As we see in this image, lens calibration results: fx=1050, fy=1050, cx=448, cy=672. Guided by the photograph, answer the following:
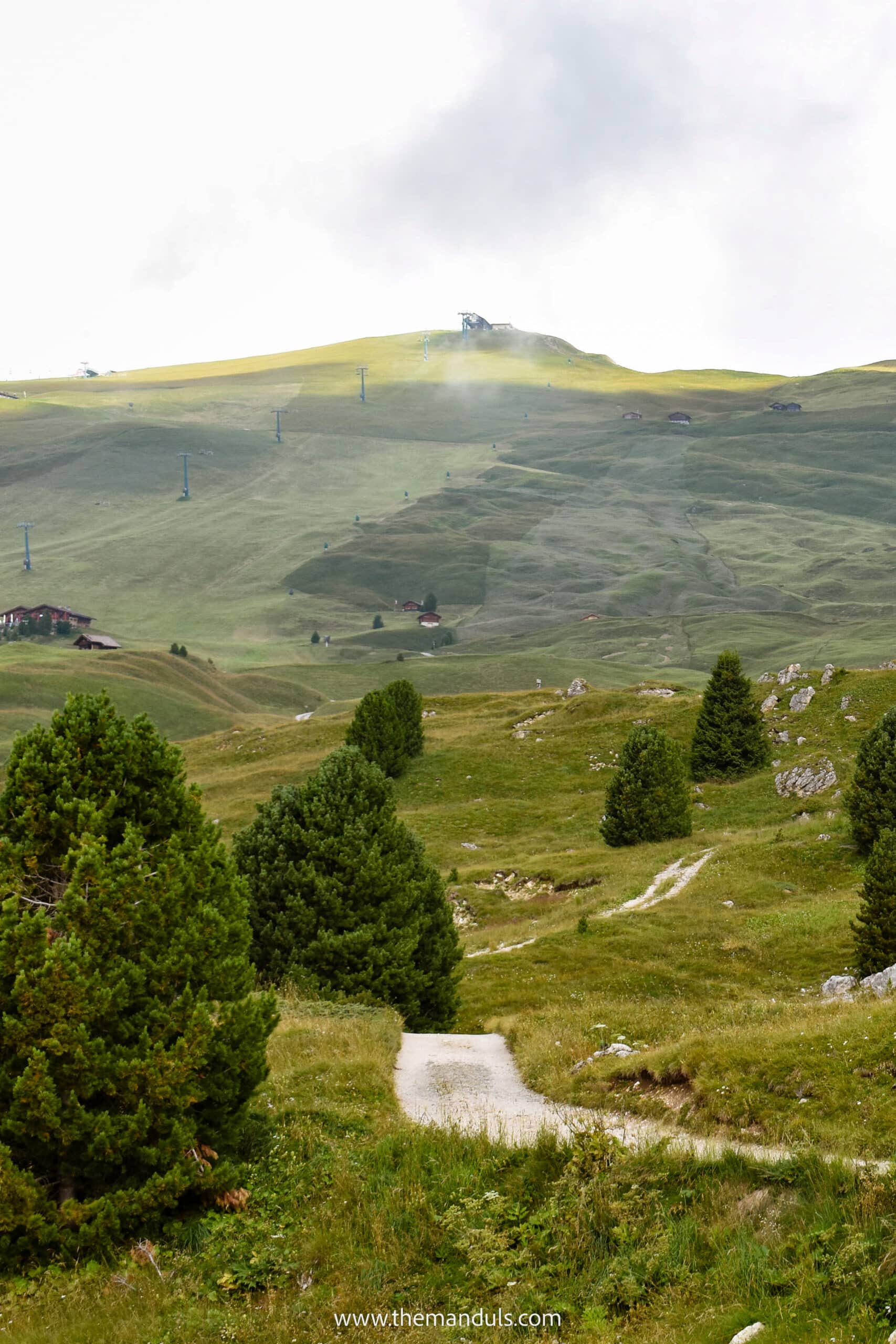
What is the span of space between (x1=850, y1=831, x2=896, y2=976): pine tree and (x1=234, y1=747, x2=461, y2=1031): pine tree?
1033cm

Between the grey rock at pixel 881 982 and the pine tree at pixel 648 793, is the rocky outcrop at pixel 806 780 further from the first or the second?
the grey rock at pixel 881 982

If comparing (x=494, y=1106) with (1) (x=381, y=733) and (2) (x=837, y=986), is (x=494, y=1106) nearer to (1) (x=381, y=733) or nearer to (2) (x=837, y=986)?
(2) (x=837, y=986)

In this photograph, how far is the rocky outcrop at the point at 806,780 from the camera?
5172 cm

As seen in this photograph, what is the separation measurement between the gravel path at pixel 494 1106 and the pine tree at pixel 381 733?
42.8 metres

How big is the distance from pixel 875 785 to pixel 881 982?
1684cm

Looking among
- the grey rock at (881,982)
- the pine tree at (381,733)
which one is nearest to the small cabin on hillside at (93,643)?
the pine tree at (381,733)

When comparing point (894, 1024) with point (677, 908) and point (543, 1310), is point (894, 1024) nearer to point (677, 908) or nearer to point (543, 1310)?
point (543, 1310)

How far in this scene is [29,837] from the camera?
11.1 m

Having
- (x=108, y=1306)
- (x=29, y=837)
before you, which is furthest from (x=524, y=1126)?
(x=29, y=837)

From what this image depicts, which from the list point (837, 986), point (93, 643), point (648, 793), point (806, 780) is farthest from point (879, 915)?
point (93, 643)

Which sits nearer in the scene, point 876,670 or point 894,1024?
point 894,1024

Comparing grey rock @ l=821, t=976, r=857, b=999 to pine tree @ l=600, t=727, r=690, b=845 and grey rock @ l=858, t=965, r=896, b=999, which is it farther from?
pine tree @ l=600, t=727, r=690, b=845

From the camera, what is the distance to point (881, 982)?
2308cm

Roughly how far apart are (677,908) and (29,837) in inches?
1149
